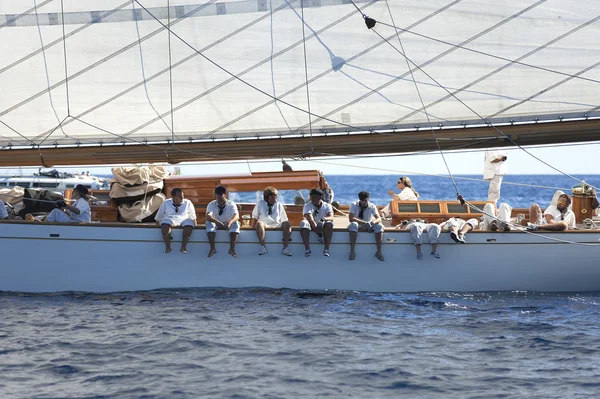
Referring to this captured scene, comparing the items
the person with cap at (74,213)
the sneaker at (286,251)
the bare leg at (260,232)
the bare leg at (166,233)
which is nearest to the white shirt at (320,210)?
the sneaker at (286,251)

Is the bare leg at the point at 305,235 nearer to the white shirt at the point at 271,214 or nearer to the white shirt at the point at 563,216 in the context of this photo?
the white shirt at the point at 271,214

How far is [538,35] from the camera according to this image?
40.5 feet

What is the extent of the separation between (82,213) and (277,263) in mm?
2805

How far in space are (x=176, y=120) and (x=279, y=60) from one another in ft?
5.52

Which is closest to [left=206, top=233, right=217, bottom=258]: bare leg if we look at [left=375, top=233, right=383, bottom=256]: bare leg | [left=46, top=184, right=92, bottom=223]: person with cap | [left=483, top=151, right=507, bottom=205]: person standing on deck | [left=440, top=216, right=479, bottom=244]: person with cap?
[left=46, top=184, right=92, bottom=223]: person with cap

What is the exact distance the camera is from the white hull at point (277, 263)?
40.4 ft

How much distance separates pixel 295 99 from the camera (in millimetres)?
12570

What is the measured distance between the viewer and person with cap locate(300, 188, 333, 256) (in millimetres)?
12252

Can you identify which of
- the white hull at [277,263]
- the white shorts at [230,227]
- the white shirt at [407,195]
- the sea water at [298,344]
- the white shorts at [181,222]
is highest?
the white shirt at [407,195]

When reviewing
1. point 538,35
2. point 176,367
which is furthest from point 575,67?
point 176,367

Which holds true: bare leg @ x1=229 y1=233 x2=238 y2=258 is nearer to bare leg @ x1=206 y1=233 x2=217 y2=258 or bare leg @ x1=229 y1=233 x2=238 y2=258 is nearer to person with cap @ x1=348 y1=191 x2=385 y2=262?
bare leg @ x1=206 y1=233 x2=217 y2=258

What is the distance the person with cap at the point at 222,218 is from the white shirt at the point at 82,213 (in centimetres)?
169

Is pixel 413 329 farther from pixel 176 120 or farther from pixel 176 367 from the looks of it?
pixel 176 120

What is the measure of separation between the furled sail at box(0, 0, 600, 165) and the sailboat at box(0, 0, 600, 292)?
20 mm
